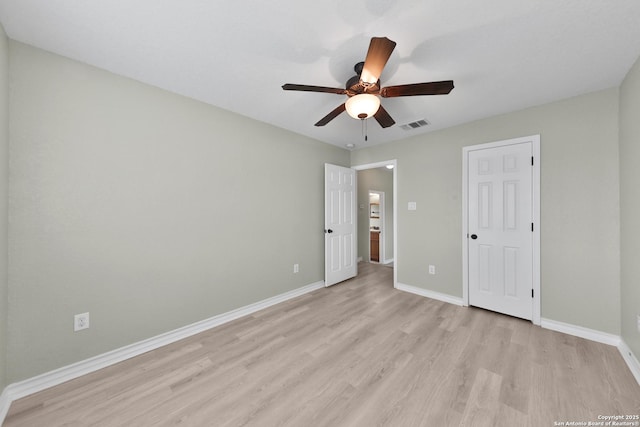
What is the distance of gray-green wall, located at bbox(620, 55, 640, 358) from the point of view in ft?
6.12

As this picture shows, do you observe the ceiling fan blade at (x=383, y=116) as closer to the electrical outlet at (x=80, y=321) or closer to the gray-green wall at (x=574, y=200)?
the gray-green wall at (x=574, y=200)

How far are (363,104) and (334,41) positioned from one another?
0.46 metres

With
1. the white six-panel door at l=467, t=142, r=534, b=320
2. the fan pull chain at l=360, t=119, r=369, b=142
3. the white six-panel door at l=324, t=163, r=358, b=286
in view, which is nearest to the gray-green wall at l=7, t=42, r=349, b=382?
the white six-panel door at l=324, t=163, r=358, b=286

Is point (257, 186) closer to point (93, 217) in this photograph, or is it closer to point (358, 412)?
point (93, 217)

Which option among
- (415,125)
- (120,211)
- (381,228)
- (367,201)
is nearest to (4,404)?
(120,211)

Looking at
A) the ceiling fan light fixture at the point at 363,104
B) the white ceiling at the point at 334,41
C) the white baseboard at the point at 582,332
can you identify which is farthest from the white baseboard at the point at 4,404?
the white baseboard at the point at 582,332

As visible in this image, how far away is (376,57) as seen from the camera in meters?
1.45

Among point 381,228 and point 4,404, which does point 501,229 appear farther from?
point 4,404

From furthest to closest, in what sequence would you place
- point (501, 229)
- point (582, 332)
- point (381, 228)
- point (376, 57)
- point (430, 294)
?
point (381, 228), point (430, 294), point (501, 229), point (582, 332), point (376, 57)

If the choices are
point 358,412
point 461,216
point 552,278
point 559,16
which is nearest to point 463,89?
point 559,16

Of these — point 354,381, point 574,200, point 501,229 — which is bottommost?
point 354,381

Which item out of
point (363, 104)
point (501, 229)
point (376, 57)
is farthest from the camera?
point (501, 229)

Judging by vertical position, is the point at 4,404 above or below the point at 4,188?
below

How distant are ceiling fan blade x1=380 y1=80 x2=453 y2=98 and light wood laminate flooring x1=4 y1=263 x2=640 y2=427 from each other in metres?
2.09
